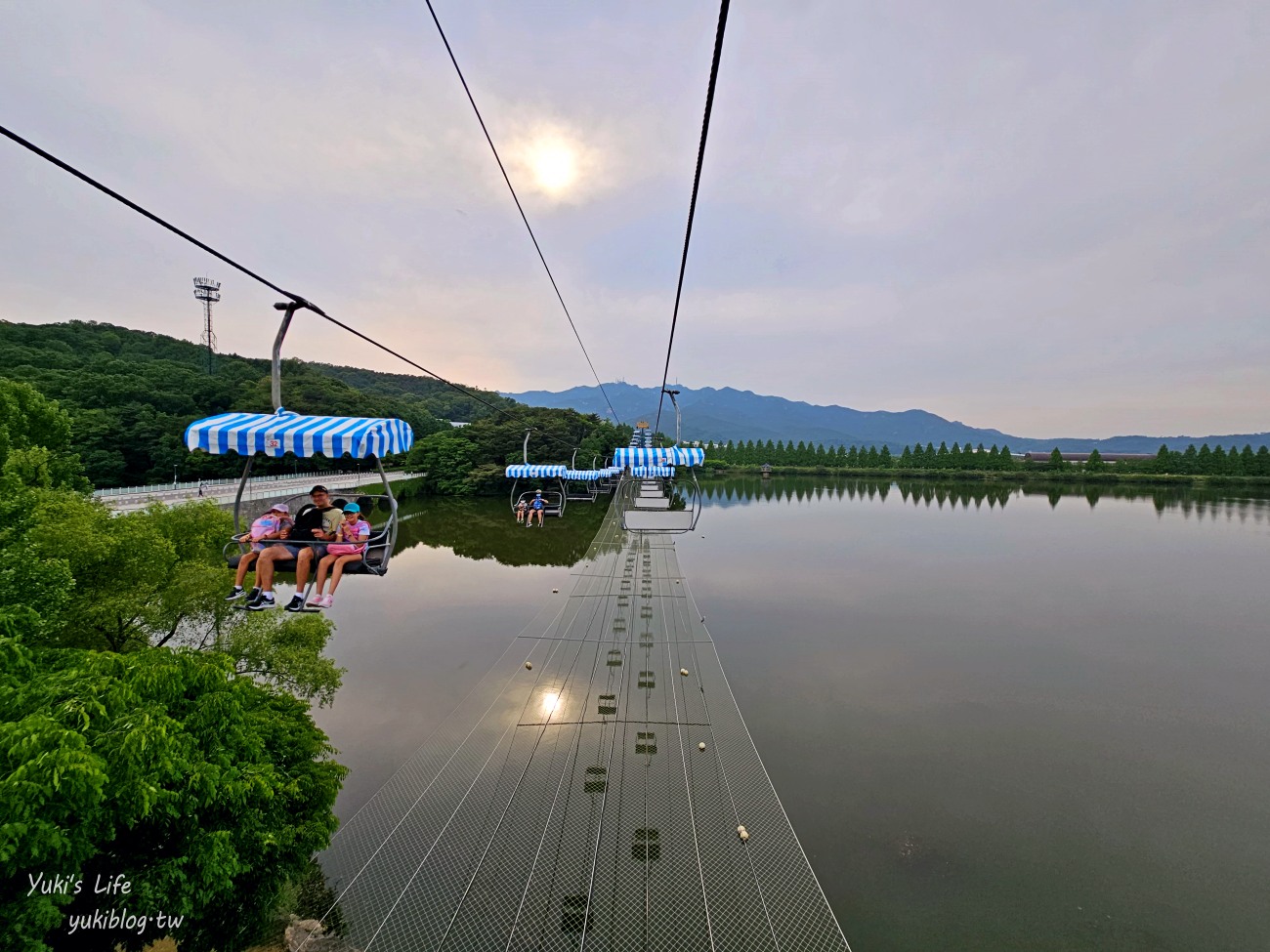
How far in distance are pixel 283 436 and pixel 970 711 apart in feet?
40.9

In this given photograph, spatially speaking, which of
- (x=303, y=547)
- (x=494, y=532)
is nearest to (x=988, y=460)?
(x=494, y=532)

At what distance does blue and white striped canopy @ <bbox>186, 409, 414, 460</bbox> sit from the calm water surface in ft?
18.7

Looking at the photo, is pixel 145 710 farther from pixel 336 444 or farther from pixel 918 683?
pixel 918 683

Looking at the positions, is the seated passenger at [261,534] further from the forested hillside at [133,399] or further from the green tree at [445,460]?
the green tree at [445,460]

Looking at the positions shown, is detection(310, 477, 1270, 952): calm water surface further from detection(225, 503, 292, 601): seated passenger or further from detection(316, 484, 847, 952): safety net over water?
detection(225, 503, 292, 601): seated passenger

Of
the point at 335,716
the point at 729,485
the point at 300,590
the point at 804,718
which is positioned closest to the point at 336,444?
the point at 300,590

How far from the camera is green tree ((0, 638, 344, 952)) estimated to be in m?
2.74

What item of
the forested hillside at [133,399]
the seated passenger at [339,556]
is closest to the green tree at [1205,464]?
the forested hillside at [133,399]

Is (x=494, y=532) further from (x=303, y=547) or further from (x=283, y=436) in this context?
(x=283, y=436)

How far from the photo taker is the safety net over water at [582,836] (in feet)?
17.1

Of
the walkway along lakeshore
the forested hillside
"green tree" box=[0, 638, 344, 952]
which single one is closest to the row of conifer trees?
the forested hillside

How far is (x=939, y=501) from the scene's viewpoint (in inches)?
1714

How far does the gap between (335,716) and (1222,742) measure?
16.5 metres

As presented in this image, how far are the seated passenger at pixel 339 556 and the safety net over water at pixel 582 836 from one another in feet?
11.4
